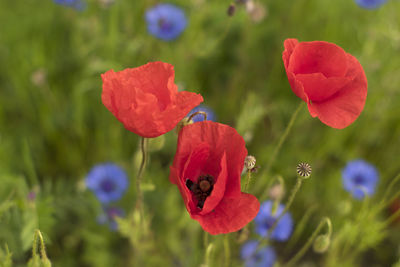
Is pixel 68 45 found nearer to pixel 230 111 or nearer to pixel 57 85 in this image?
pixel 57 85

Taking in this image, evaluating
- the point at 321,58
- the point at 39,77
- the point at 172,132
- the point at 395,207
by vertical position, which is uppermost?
the point at 321,58

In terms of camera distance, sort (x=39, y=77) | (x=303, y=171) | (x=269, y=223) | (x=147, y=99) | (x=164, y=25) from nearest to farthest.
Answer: (x=147, y=99) → (x=303, y=171) → (x=269, y=223) → (x=39, y=77) → (x=164, y=25)

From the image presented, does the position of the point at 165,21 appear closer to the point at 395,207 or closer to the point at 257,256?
the point at 257,256

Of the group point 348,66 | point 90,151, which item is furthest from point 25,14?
point 348,66

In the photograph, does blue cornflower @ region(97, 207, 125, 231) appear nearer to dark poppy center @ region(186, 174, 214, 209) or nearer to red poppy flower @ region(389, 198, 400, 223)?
dark poppy center @ region(186, 174, 214, 209)

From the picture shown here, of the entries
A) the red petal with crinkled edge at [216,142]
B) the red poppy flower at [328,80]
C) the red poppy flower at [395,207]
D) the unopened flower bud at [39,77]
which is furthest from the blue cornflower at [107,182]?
the red poppy flower at [395,207]

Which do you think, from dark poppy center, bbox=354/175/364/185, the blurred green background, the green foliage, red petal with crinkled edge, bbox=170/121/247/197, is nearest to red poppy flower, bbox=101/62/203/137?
red petal with crinkled edge, bbox=170/121/247/197

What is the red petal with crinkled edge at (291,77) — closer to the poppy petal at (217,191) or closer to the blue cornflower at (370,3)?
the poppy petal at (217,191)

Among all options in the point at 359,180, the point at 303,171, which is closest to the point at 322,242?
the point at 303,171
